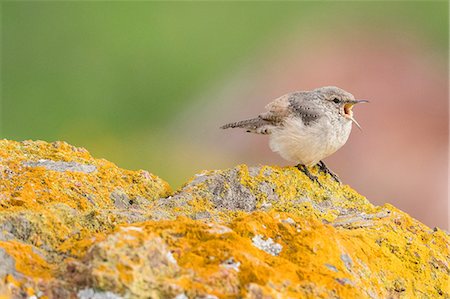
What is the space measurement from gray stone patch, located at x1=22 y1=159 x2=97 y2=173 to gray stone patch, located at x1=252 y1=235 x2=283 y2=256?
1.62 meters

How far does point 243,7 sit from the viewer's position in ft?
60.5

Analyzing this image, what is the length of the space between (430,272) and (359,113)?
1027 centimetres

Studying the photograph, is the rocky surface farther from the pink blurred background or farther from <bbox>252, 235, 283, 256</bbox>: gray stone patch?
the pink blurred background

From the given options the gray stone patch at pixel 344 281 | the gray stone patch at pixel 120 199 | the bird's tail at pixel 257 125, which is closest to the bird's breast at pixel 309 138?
the bird's tail at pixel 257 125

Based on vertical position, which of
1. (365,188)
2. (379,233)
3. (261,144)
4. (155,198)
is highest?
(261,144)

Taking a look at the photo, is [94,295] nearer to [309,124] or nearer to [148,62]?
[309,124]

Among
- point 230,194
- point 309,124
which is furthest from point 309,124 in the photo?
point 230,194

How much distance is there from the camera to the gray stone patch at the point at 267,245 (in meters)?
4.12

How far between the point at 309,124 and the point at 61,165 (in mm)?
2726

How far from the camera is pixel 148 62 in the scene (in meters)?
16.1

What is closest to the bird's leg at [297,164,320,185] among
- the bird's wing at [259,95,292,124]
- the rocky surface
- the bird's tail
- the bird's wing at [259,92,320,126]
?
the rocky surface

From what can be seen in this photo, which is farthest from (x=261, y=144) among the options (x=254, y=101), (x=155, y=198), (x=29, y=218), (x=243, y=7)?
(x=29, y=218)

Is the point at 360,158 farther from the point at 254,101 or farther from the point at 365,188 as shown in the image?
the point at 254,101

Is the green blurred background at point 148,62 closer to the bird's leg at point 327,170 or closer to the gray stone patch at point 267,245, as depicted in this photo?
the bird's leg at point 327,170
